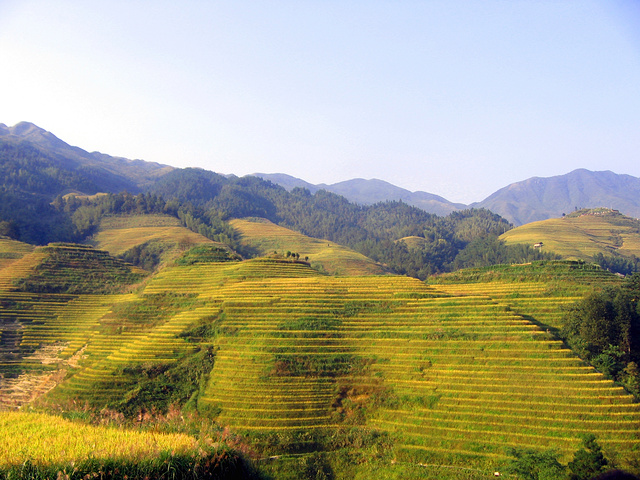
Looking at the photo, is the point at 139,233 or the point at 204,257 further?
the point at 139,233

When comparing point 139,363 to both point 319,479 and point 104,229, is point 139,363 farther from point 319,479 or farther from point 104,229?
point 104,229

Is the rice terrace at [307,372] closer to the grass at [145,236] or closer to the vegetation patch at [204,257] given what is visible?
the vegetation patch at [204,257]

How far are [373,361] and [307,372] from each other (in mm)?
5113

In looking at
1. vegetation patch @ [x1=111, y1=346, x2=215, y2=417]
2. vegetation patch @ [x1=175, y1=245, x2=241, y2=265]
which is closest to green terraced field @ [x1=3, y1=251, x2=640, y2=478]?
vegetation patch @ [x1=111, y1=346, x2=215, y2=417]

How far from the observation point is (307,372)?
102ft

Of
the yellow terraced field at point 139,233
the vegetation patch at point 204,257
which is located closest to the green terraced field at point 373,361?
the vegetation patch at point 204,257

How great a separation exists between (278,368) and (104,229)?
9403 centimetres

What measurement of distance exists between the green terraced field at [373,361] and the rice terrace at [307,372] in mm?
132

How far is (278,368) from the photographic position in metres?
31.1

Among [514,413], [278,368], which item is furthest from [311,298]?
[514,413]

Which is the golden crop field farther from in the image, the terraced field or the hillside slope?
the hillside slope

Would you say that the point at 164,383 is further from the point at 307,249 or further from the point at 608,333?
the point at 307,249

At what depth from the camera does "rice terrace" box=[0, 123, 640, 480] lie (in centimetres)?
1482

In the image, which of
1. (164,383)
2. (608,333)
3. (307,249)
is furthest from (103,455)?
(307,249)
